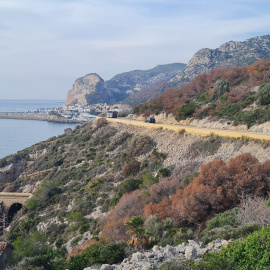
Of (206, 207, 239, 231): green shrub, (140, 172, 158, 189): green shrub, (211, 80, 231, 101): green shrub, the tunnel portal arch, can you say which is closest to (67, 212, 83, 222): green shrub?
(140, 172, 158, 189): green shrub

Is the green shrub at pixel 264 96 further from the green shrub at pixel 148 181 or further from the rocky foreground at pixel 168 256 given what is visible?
the rocky foreground at pixel 168 256

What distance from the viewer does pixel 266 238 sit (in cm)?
772

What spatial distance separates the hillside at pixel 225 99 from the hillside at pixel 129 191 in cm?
404

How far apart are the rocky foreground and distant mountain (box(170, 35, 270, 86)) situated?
294ft

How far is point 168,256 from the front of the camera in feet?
28.3

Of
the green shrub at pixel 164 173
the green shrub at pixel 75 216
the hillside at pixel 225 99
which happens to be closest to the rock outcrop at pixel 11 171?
the hillside at pixel 225 99

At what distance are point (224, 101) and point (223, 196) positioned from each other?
60.7ft

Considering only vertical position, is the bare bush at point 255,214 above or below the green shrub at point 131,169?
above

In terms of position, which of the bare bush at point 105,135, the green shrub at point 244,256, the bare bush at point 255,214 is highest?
the bare bush at point 105,135

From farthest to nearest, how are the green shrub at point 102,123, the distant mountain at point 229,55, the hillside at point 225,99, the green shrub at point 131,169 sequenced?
the distant mountain at point 229,55 → the green shrub at point 102,123 → the hillside at point 225,99 → the green shrub at point 131,169

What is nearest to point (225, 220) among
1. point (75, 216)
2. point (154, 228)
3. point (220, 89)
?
point (154, 228)

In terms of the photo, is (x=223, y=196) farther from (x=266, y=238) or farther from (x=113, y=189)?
(x=113, y=189)

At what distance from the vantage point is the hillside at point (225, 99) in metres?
25.5

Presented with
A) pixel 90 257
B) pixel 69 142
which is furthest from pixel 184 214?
pixel 69 142
